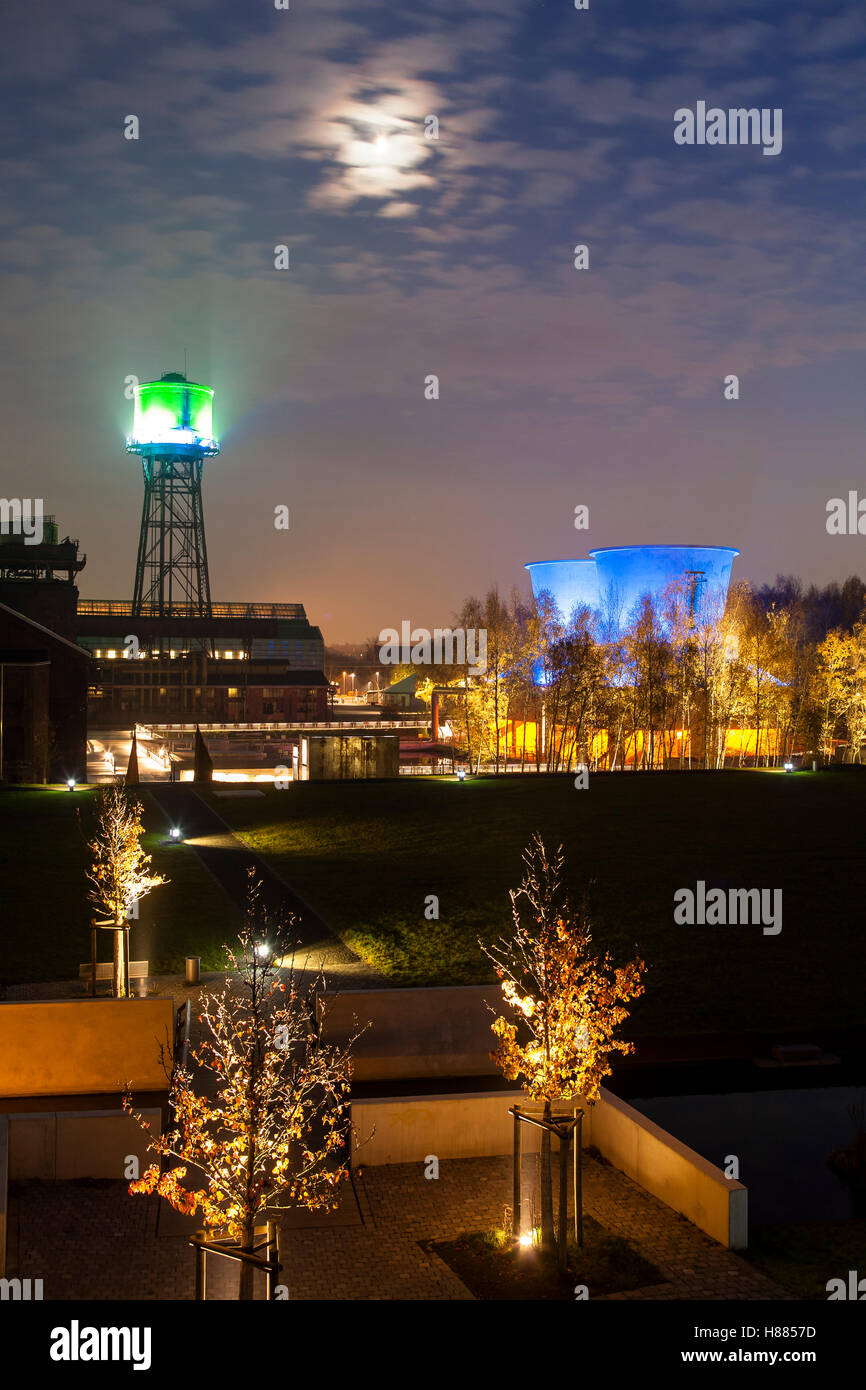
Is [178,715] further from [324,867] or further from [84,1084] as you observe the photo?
[84,1084]

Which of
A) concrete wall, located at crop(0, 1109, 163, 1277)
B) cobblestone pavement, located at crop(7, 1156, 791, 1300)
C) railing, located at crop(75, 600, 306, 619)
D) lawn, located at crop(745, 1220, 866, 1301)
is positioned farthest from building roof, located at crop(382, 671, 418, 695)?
lawn, located at crop(745, 1220, 866, 1301)

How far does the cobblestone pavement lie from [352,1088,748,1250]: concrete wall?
0.58ft

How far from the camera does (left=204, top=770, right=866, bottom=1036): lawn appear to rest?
1858 centimetres

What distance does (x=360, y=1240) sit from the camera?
9656 millimetres

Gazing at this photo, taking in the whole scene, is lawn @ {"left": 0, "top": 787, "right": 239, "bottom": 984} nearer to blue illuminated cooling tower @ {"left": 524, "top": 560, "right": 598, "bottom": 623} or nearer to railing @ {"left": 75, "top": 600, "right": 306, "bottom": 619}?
blue illuminated cooling tower @ {"left": 524, "top": 560, "right": 598, "bottom": 623}

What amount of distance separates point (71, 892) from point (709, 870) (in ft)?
45.2

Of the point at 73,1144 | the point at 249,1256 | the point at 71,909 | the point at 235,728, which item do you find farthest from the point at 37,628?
the point at 249,1256

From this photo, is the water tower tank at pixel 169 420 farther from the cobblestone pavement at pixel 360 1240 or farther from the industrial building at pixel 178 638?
the cobblestone pavement at pixel 360 1240

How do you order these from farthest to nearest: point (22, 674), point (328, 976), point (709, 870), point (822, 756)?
point (822, 756)
point (22, 674)
point (709, 870)
point (328, 976)

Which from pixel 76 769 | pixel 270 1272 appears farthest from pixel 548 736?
pixel 270 1272
